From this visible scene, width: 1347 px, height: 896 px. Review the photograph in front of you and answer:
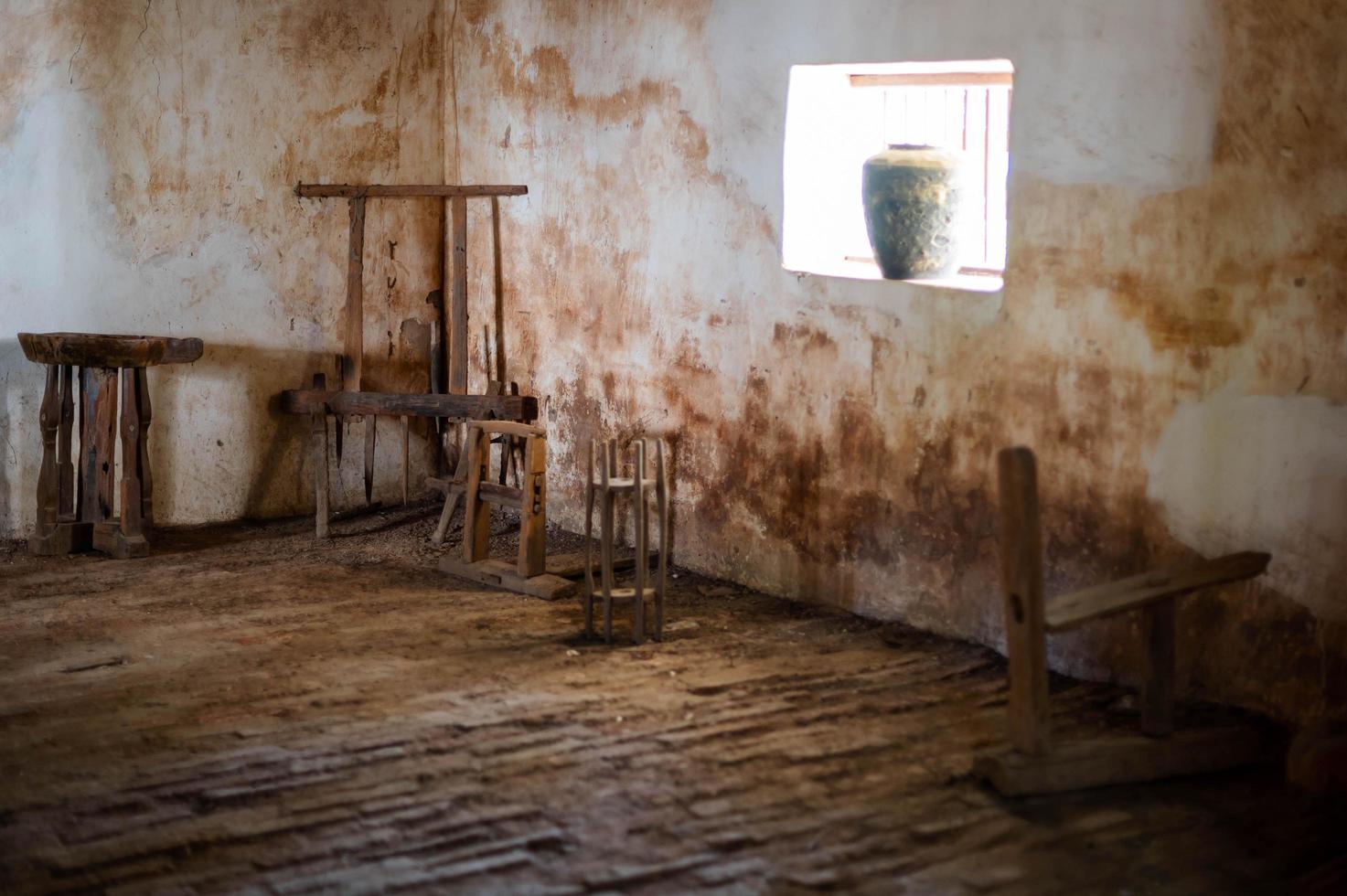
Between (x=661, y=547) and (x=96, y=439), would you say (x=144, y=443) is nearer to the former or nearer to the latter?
(x=96, y=439)

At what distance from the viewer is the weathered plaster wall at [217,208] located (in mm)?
7535

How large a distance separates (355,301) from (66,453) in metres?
1.75

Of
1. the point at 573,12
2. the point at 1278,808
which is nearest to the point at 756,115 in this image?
the point at 573,12

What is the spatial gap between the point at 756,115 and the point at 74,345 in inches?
135

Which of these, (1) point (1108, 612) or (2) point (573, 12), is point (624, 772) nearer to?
(1) point (1108, 612)

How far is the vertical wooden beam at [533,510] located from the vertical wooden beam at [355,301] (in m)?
Result: 1.99

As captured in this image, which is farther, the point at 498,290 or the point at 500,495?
the point at 498,290

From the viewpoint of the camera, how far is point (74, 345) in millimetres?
7102

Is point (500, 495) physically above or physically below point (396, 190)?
below

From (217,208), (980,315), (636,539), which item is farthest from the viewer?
(217,208)

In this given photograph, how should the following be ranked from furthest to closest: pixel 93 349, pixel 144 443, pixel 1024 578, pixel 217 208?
pixel 217 208, pixel 144 443, pixel 93 349, pixel 1024 578

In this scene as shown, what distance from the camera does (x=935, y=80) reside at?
6.29 meters

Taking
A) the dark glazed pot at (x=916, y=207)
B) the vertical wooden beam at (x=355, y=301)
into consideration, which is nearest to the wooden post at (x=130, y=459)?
the vertical wooden beam at (x=355, y=301)

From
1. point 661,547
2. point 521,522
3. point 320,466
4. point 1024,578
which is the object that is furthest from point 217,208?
point 1024,578
